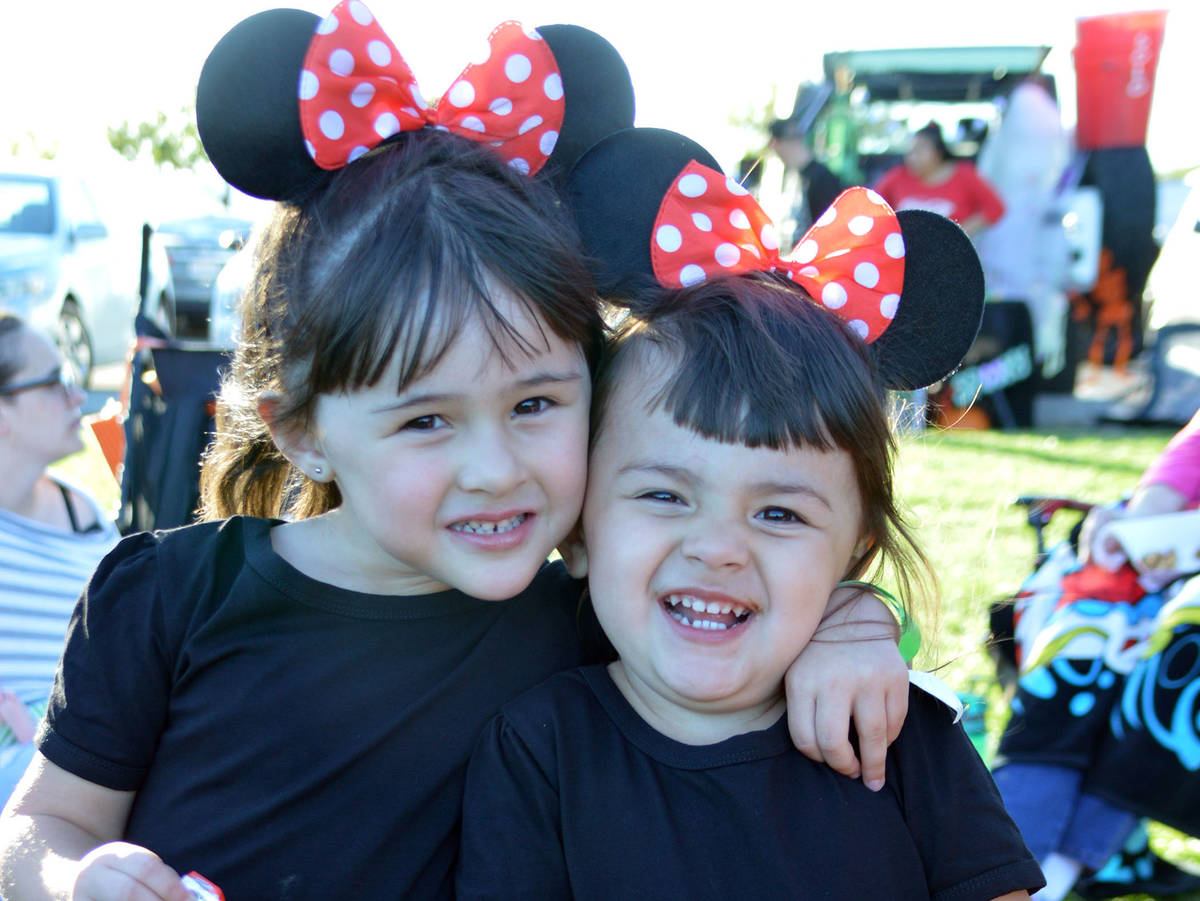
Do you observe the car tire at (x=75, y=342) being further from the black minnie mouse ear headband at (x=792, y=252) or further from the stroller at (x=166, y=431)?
the black minnie mouse ear headband at (x=792, y=252)

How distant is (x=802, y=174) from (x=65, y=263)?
253 inches

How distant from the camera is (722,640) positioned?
59.2 inches

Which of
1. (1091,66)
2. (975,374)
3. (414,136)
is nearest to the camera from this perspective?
(414,136)

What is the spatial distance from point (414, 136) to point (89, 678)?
908mm

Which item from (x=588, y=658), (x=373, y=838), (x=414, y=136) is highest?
(x=414, y=136)

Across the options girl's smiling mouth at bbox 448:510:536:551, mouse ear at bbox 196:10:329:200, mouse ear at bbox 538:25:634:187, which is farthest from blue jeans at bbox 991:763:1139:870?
mouse ear at bbox 196:10:329:200

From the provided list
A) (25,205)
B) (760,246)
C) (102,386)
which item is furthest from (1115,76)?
(102,386)

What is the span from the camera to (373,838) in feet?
5.09

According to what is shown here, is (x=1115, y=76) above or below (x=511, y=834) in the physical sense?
above

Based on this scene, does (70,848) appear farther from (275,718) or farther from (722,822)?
(722,822)

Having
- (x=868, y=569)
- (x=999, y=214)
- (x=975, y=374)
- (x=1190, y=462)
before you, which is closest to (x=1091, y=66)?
(x=999, y=214)

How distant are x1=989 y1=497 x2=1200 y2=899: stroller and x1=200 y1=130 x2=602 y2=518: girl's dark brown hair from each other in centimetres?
164

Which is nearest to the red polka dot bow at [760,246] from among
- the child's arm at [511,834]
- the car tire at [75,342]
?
the child's arm at [511,834]

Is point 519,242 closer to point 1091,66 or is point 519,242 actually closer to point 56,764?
point 56,764
